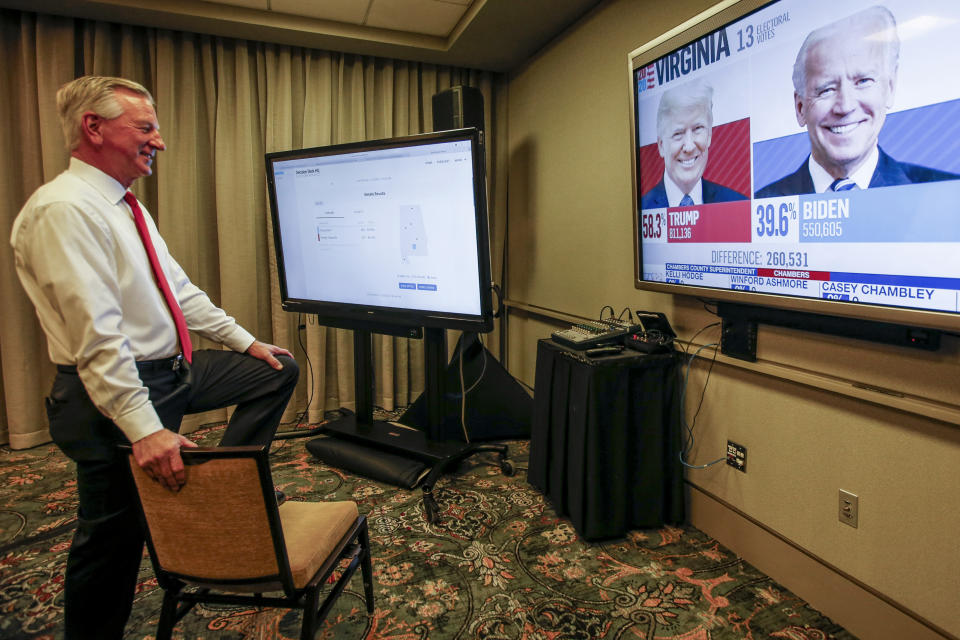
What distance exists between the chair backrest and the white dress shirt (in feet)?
0.66

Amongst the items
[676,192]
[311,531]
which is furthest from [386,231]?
[311,531]

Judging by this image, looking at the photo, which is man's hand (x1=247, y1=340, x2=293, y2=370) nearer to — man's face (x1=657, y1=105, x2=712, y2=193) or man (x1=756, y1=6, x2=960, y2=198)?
man's face (x1=657, y1=105, x2=712, y2=193)

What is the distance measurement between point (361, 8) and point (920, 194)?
2.61 meters

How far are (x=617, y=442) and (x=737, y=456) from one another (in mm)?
404

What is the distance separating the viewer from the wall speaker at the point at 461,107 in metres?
2.96

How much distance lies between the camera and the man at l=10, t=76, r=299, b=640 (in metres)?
1.24

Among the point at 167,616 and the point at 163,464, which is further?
the point at 167,616

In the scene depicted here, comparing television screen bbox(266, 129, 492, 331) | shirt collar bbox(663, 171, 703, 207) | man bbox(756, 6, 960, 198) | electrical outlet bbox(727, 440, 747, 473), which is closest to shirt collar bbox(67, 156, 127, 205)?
Result: television screen bbox(266, 129, 492, 331)

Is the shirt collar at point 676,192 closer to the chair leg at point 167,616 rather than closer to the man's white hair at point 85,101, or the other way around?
the man's white hair at point 85,101

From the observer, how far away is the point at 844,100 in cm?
136

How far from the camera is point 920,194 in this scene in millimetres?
1241

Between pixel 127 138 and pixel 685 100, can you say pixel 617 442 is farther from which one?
pixel 127 138

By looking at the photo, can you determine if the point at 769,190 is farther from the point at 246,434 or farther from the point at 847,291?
the point at 246,434

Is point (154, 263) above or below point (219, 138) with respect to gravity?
below
